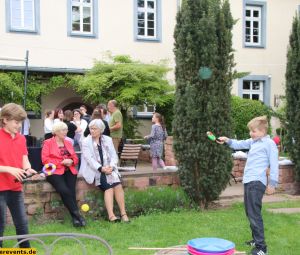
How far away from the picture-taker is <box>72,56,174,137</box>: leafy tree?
14.4 m

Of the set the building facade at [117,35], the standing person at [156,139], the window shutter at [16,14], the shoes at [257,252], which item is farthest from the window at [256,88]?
the shoes at [257,252]

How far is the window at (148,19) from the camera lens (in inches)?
697

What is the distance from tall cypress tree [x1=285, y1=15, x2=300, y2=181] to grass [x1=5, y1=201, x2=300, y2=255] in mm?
2413

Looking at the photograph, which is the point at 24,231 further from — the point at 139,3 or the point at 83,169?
the point at 139,3

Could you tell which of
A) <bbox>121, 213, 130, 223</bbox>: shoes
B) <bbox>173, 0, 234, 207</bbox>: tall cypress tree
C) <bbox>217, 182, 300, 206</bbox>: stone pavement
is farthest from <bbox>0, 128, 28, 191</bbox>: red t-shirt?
<bbox>217, 182, 300, 206</bbox>: stone pavement

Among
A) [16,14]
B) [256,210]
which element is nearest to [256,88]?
[16,14]

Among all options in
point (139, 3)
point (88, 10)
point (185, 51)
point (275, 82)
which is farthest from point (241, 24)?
point (185, 51)

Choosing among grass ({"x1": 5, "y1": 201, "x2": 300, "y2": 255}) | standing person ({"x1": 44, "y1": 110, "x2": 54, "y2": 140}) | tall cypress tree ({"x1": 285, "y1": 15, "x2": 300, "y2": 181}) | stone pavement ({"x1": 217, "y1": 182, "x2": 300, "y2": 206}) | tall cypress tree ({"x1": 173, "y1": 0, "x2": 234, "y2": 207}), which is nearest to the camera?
grass ({"x1": 5, "y1": 201, "x2": 300, "y2": 255})

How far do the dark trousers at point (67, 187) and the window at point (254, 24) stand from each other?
14.1 metres

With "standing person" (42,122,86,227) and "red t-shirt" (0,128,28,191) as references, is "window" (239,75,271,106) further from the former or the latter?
"red t-shirt" (0,128,28,191)

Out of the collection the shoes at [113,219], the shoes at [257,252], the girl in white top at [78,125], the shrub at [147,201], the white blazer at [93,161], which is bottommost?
the shoes at [257,252]

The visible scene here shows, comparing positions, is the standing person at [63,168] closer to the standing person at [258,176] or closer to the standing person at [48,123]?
the standing person at [258,176]

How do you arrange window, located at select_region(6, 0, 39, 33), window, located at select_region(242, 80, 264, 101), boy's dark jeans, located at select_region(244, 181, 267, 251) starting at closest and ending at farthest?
1. boy's dark jeans, located at select_region(244, 181, 267, 251)
2. window, located at select_region(6, 0, 39, 33)
3. window, located at select_region(242, 80, 264, 101)

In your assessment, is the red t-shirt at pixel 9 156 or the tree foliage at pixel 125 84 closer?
the red t-shirt at pixel 9 156
